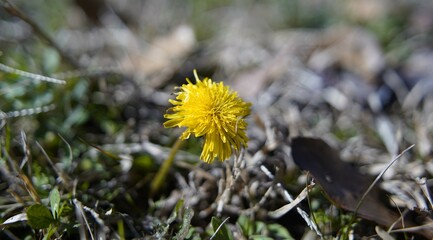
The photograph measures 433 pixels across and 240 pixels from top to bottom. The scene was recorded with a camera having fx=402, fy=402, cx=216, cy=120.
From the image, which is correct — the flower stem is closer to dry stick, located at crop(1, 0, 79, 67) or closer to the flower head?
the flower head

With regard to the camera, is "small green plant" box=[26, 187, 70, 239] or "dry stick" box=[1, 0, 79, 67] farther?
"dry stick" box=[1, 0, 79, 67]

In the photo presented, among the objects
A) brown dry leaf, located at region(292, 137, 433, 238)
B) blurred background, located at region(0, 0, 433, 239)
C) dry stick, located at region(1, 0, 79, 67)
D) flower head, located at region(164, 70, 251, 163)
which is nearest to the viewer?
flower head, located at region(164, 70, 251, 163)

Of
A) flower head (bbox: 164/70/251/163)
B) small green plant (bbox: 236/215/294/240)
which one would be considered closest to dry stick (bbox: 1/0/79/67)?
flower head (bbox: 164/70/251/163)

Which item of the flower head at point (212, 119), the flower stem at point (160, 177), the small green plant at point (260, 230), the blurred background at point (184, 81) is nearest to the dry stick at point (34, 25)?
the blurred background at point (184, 81)

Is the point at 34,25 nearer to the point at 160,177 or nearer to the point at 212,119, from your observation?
the point at 160,177

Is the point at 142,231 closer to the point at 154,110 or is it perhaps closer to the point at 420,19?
the point at 154,110

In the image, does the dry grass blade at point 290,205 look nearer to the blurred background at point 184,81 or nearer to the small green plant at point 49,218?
the blurred background at point 184,81

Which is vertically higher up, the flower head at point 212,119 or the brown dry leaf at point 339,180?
the flower head at point 212,119

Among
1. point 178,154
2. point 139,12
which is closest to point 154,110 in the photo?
point 178,154
